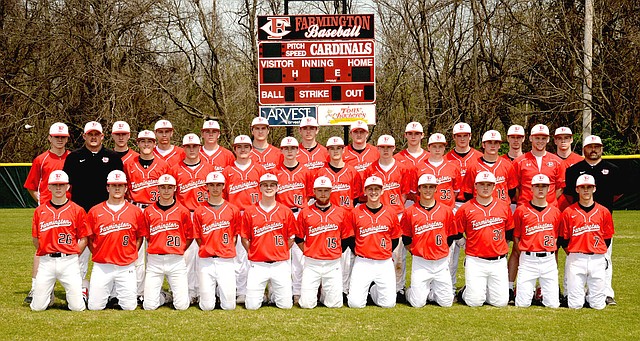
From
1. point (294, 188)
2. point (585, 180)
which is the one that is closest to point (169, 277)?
point (294, 188)

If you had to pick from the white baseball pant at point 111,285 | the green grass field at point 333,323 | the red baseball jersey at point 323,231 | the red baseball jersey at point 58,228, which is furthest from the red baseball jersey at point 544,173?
the red baseball jersey at point 58,228

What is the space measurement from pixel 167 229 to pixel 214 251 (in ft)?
1.77

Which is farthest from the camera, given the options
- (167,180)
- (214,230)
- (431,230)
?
(431,230)

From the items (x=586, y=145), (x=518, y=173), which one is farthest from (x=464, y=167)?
(x=586, y=145)

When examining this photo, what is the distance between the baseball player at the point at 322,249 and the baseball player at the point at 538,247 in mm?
1897

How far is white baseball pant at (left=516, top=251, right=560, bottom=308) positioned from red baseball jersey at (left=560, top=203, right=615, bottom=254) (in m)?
0.28

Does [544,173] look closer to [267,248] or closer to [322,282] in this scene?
[322,282]

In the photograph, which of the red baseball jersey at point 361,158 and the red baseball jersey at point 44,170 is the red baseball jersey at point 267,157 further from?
the red baseball jersey at point 44,170

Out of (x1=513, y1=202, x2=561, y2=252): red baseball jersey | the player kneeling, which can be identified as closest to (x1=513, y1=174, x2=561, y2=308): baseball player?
(x1=513, y1=202, x2=561, y2=252): red baseball jersey

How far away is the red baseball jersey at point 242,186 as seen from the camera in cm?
821

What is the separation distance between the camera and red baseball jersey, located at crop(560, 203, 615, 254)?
24.5ft

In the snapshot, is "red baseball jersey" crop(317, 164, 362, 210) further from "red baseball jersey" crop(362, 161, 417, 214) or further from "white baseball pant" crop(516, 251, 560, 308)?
"white baseball pant" crop(516, 251, 560, 308)

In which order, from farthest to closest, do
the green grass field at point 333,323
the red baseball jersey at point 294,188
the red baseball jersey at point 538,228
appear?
the red baseball jersey at point 294,188
the red baseball jersey at point 538,228
the green grass field at point 333,323

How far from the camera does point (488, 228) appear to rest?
24.9ft
